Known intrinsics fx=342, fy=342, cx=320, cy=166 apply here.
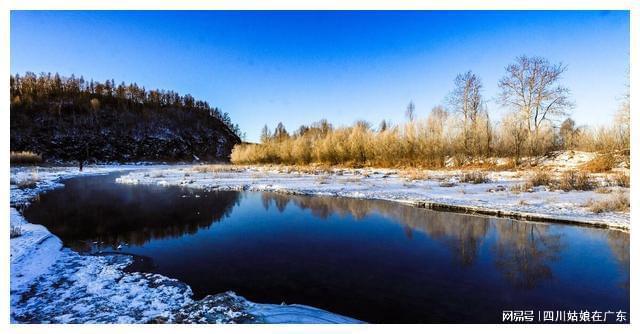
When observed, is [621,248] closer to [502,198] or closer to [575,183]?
[502,198]

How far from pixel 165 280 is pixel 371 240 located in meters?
4.02

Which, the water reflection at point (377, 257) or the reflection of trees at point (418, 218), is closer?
the water reflection at point (377, 257)

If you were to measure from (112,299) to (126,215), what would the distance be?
638cm

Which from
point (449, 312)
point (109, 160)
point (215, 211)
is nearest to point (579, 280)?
point (449, 312)

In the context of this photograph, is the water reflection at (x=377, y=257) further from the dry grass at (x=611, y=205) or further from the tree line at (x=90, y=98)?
the tree line at (x=90, y=98)

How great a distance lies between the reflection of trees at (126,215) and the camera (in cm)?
785

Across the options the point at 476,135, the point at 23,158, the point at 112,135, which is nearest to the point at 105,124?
the point at 112,135

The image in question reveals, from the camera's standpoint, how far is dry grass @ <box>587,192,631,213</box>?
8.60m

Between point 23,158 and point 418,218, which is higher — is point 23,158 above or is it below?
above

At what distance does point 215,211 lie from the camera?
10.9 metres

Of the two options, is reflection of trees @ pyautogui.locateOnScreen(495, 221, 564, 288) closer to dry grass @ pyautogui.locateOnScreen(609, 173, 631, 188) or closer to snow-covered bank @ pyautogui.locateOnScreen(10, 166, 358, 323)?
snow-covered bank @ pyautogui.locateOnScreen(10, 166, 358, 323)

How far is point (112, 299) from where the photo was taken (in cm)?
438

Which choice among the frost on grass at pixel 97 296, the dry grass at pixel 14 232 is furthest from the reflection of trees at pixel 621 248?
the dry grass at pixel 14 232
